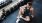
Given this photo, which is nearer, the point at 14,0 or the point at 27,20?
the point at 27,20

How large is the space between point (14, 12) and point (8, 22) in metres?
0.73

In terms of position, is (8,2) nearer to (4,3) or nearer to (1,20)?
(4,3)

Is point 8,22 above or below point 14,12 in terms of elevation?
below

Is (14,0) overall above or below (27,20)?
above

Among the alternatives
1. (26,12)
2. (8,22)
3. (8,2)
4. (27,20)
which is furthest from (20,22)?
(8,2)

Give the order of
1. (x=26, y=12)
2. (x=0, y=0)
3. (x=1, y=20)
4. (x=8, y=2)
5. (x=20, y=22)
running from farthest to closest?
1. (x=8, y=2)
2. (x=0, y=0)
3. (x=1, y=20)
4. (x=26, y=12)
5. (x=20, y=22)

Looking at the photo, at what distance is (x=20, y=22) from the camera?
1477 mm

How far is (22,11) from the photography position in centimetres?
170

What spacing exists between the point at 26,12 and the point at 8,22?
2.98ft

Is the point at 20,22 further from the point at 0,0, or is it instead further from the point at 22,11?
the point at 0,0

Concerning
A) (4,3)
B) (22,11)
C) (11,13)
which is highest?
(4,3)

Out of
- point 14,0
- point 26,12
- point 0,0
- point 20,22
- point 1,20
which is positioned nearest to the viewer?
point 20,22

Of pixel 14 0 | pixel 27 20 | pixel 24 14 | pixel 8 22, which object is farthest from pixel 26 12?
pixel 14 0

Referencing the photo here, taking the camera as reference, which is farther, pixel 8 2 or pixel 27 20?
pixel 8 2
